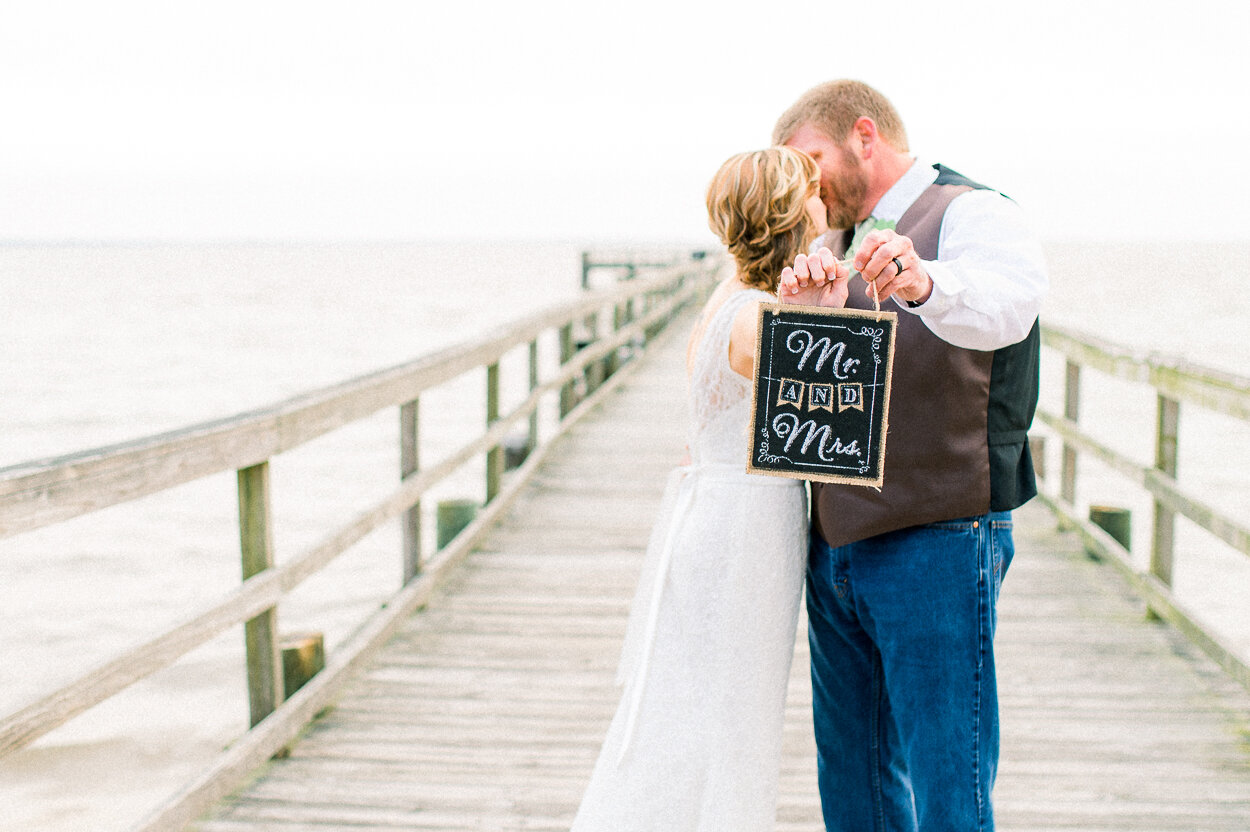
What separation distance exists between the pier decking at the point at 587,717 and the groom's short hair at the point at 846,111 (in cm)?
166

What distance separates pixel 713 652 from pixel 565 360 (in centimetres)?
581

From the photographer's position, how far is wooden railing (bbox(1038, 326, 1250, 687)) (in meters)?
3.25

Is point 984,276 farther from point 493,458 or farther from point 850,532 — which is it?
point 493,458

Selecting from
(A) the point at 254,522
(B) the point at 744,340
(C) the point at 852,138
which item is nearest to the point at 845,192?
(C) the point at 852,138

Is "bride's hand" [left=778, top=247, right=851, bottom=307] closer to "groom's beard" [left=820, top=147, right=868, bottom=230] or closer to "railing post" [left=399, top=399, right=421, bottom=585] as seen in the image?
"groom's beard" [left=820, top=147, right=868, bottom=230]

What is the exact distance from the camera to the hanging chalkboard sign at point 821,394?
1545 millimetres

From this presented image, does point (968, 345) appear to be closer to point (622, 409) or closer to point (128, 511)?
point (622, 409)

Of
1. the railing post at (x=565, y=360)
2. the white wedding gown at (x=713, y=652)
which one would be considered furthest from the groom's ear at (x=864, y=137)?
the railing post at (x=565, y=360)

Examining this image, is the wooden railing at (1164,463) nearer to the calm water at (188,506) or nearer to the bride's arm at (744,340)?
the calm water at (188,506)

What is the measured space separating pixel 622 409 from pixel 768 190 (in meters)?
7.35

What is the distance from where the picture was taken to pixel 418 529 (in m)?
4.21

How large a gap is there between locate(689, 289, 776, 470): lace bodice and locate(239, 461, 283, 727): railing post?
1307mm

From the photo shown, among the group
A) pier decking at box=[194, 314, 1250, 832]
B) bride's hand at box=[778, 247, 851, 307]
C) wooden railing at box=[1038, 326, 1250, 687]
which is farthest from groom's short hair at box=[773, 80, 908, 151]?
wooden railing at box=[1038, 326, 1250, 687]

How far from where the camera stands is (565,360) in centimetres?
778
